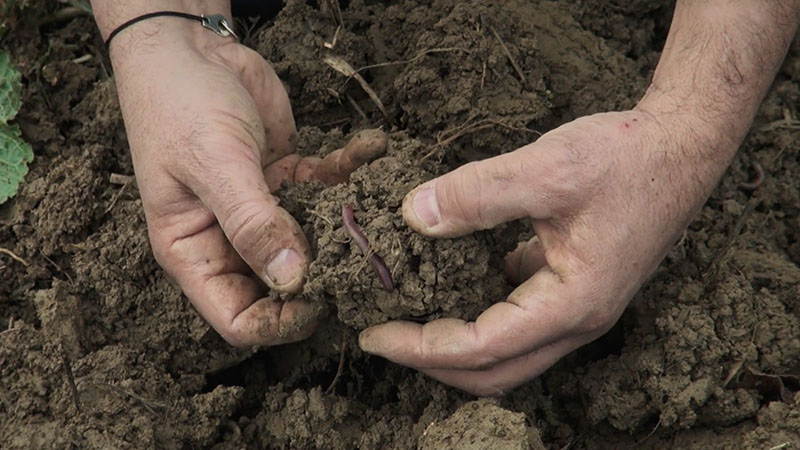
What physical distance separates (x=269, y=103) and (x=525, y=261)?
3.39 ft

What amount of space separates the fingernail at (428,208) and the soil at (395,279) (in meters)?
0.07

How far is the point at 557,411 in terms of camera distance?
2.37 meters

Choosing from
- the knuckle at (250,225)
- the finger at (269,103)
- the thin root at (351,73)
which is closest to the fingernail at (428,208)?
the knuckle at (250,225)

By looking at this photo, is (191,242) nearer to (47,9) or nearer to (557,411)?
(557,411)

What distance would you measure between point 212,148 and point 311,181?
32 centimetres

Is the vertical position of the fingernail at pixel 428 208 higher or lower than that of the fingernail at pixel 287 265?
higher

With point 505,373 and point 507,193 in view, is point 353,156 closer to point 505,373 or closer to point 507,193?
point 507,193

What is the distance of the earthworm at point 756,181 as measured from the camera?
280cm

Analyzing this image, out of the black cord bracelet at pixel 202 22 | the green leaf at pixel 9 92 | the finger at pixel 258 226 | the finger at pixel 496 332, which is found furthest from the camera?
the green leaf at pixel 9 92

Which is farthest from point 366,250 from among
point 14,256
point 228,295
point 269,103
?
point 14,256

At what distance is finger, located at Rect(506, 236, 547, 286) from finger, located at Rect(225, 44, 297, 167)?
0.87 m

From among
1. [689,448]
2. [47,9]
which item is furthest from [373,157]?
[47,9]

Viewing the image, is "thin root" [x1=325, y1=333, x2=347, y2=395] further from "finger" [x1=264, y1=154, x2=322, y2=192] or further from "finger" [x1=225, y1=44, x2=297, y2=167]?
"finger" [x1=225, y1=44, x2=297, y2=167]

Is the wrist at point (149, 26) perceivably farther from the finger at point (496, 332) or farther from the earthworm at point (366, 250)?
the finger at point (496, 332)
